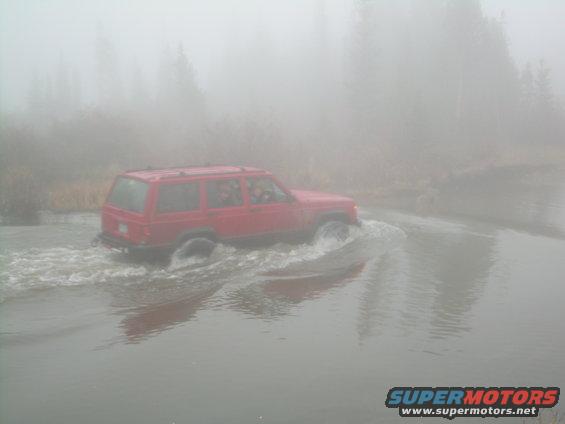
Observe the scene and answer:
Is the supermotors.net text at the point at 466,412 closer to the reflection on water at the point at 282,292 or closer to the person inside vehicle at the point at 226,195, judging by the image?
the reflection on water at the point at 282,292

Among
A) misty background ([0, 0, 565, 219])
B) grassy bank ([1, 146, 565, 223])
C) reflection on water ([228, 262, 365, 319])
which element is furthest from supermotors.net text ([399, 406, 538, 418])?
misty background ([0, 0, 565, 219])

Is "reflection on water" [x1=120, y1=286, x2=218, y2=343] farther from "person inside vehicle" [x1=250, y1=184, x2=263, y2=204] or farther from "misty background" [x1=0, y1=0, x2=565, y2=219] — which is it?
"misty background" [x1=0, y1=0, x2=565, y2=219]

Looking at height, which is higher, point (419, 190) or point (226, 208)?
point (226, 208)

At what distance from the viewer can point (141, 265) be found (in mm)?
10031

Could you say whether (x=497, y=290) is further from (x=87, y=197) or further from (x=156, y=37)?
(x=156, y=37)

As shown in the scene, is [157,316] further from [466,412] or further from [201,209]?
[466,412]

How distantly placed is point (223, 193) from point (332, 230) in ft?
8.54

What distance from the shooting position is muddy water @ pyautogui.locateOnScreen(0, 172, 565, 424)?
18.1 feet

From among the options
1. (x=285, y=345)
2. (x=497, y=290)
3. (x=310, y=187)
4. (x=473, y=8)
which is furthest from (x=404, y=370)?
(x=473, y=8)

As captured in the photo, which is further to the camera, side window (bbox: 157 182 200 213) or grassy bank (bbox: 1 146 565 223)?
grassy bank (bbox: 1 146 565 223)

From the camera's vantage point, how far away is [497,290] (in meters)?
9.29

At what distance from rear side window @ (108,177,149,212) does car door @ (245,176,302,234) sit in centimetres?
204

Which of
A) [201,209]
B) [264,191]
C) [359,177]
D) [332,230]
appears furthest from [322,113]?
[201,209]

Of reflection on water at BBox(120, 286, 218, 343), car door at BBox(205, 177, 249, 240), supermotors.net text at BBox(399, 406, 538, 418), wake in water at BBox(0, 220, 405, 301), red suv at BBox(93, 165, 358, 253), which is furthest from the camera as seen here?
car door at BBox(205, 177, 249, 240)
